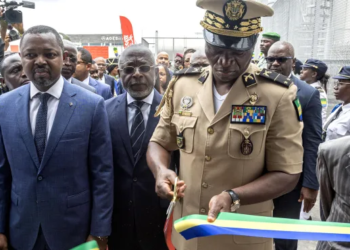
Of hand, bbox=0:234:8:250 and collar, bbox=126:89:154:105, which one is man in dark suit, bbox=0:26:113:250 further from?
collar, bbox=126:89:154:105

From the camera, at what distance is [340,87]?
4047 mm

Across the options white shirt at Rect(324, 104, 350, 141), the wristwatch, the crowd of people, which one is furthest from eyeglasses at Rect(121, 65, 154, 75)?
white shirt at Rect(324, 104, 350, 141)

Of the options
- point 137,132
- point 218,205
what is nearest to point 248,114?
point 218,205

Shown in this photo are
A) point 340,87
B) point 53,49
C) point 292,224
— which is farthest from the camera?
point 340,87

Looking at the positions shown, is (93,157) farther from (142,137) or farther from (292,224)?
(292,224)

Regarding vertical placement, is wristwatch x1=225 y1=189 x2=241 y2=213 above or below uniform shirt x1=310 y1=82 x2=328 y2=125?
below

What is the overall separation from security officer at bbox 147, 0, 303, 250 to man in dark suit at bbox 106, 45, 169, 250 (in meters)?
0.52

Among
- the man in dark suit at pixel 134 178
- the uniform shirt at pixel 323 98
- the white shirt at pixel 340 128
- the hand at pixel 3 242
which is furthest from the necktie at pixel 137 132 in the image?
the uniform shirt at pixel 323 98

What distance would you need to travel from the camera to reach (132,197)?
2.32 m

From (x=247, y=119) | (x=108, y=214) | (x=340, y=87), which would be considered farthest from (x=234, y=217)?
(x=340, y=87)

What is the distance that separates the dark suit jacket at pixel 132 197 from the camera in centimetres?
230

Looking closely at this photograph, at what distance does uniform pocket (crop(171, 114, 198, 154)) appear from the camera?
1767 mm

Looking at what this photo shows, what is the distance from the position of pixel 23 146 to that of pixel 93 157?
43 centimetres

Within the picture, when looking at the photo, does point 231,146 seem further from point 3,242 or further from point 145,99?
point 3,242
